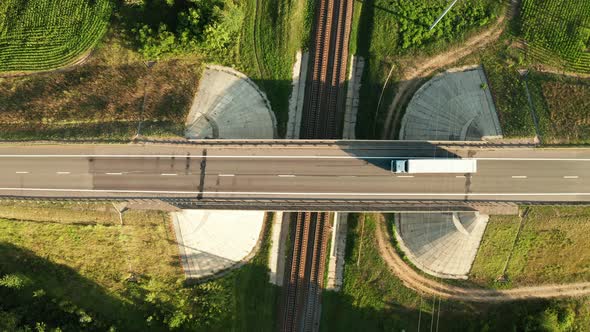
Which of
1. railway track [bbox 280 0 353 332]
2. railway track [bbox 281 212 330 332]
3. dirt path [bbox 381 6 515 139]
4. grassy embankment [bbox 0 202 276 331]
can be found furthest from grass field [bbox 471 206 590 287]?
grassy embankment [bbox 0 202 276 331]

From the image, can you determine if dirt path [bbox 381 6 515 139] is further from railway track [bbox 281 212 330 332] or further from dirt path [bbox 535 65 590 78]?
railway track [bbox 281 212 330 332]

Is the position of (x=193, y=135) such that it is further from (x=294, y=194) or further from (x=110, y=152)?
(x=294, y=194)

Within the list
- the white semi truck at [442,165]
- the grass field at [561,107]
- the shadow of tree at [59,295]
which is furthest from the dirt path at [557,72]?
the shadow of tree at [59,295]

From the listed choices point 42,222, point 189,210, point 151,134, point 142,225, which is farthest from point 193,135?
point 42,222

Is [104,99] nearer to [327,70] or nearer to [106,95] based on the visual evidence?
[106,95]

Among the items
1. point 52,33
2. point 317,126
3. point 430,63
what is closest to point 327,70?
point 317,126

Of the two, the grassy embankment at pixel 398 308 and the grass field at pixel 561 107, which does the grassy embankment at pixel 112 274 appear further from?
the grass field at pixel 561 107
